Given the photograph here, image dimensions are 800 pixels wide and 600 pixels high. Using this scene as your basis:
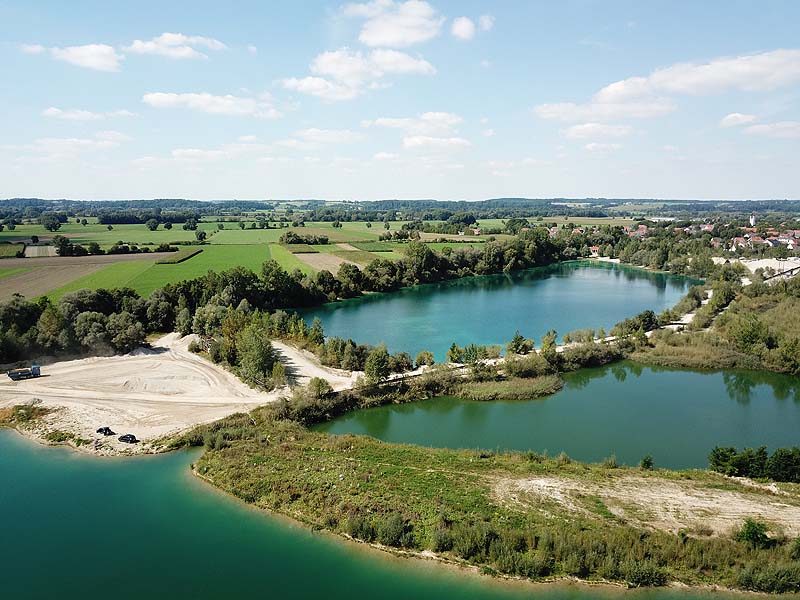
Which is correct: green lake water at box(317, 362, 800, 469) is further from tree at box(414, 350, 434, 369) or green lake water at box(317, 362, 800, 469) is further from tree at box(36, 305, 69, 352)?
tree at box(36, 305, 69, 352)

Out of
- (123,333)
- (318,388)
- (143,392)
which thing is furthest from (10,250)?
(318,388)

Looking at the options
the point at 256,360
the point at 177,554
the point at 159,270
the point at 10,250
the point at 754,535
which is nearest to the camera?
the point at 754,535

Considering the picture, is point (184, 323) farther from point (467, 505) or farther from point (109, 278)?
point (467, 505)

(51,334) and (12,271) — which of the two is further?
(12,271)

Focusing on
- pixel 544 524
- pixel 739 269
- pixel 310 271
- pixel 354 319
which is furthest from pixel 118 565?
pixel 739 269

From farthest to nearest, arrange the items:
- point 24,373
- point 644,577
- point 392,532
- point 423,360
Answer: point 423,360, point 24,373, point 392,532, point 644,577

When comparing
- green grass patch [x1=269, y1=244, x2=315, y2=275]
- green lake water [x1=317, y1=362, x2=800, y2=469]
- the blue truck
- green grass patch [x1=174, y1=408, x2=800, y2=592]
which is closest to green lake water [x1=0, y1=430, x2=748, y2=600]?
green grass patch [x1=174, y1=408, x2=800, y2=592]

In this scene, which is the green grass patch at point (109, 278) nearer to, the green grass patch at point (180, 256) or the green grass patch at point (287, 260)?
the green grass patch at point (180, 256)
